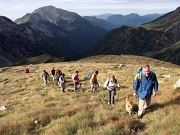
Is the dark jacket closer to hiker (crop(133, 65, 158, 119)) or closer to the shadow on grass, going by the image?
hiker (crop(133, 65, 158, 119))

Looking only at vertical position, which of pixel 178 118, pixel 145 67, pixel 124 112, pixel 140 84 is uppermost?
pixel 145 67

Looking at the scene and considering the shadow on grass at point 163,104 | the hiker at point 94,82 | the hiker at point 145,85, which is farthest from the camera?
the hiker at point 94,82

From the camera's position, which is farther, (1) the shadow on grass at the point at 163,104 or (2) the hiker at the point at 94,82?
(2) the hiker at the point at 94,82

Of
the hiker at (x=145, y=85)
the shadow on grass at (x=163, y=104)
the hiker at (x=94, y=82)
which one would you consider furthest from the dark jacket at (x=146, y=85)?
the hiker at (x=94, y=82)

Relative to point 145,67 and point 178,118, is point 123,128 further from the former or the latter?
point 145,67

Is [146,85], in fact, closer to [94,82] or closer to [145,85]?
[145,85]

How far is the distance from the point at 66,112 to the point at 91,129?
2.70 metres

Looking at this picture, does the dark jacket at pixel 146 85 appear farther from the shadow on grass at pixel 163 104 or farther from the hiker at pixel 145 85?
the shadow on grass at pixel 163 104

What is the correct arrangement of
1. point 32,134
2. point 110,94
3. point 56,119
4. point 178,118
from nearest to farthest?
1. point 178,118
2. point 32,134
3. point 56,119
4. point 110,94

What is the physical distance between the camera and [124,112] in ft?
34.5

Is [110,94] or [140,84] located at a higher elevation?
[140,84]

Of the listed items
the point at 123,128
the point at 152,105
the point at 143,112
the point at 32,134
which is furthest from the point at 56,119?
the point at 152,105

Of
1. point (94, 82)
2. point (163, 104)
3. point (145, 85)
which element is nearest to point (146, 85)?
point (145, 85)

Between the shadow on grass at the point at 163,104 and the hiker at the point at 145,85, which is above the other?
the hiker at the point at 145,85
